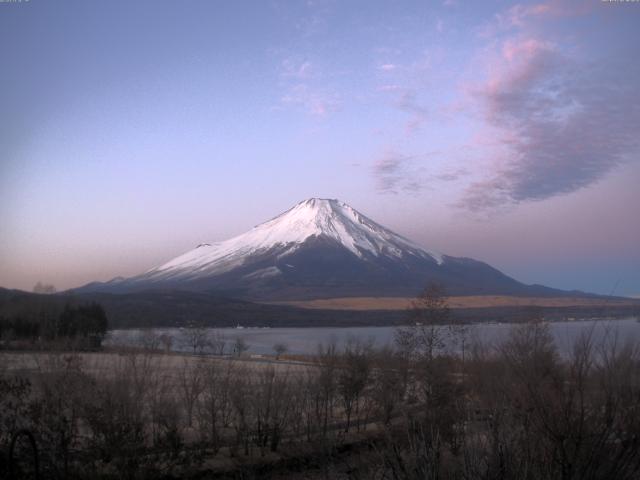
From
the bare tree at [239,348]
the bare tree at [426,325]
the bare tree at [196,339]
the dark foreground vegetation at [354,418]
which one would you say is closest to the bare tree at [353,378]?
the dark foreground vegetation at [354,418]

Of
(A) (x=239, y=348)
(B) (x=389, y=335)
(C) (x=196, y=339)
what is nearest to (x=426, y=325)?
(B) (x=389, y=335)

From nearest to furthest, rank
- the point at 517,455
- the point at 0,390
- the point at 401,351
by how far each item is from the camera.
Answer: the point at 517,455, the point at 0,390, the point at 401,351

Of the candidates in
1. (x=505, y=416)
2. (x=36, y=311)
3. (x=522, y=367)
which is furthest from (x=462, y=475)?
(x=36, y=311)

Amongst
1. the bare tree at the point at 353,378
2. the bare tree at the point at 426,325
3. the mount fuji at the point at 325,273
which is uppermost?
the mount fuji at the point at 325,273

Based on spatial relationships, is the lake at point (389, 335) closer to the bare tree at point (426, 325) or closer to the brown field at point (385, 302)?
the bare tree at point (426, 325)

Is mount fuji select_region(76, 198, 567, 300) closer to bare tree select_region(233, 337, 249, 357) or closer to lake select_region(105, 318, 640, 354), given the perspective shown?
lake select_region(105, 318, 640, 354)

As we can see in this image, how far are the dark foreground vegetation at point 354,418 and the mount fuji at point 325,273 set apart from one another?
387 ft

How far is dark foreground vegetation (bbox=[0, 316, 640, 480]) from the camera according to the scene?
19.2ft

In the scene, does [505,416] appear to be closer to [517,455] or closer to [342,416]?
[517,455]

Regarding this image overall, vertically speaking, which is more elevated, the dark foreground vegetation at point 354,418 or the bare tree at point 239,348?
the dark foreground vegetation at point 354,418

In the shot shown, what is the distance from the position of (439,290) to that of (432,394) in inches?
390

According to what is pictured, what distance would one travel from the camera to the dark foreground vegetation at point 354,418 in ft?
19.2

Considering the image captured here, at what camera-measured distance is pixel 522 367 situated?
8891 mm

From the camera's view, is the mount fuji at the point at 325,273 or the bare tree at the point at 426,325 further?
the mount fuji at the point at 325,273
